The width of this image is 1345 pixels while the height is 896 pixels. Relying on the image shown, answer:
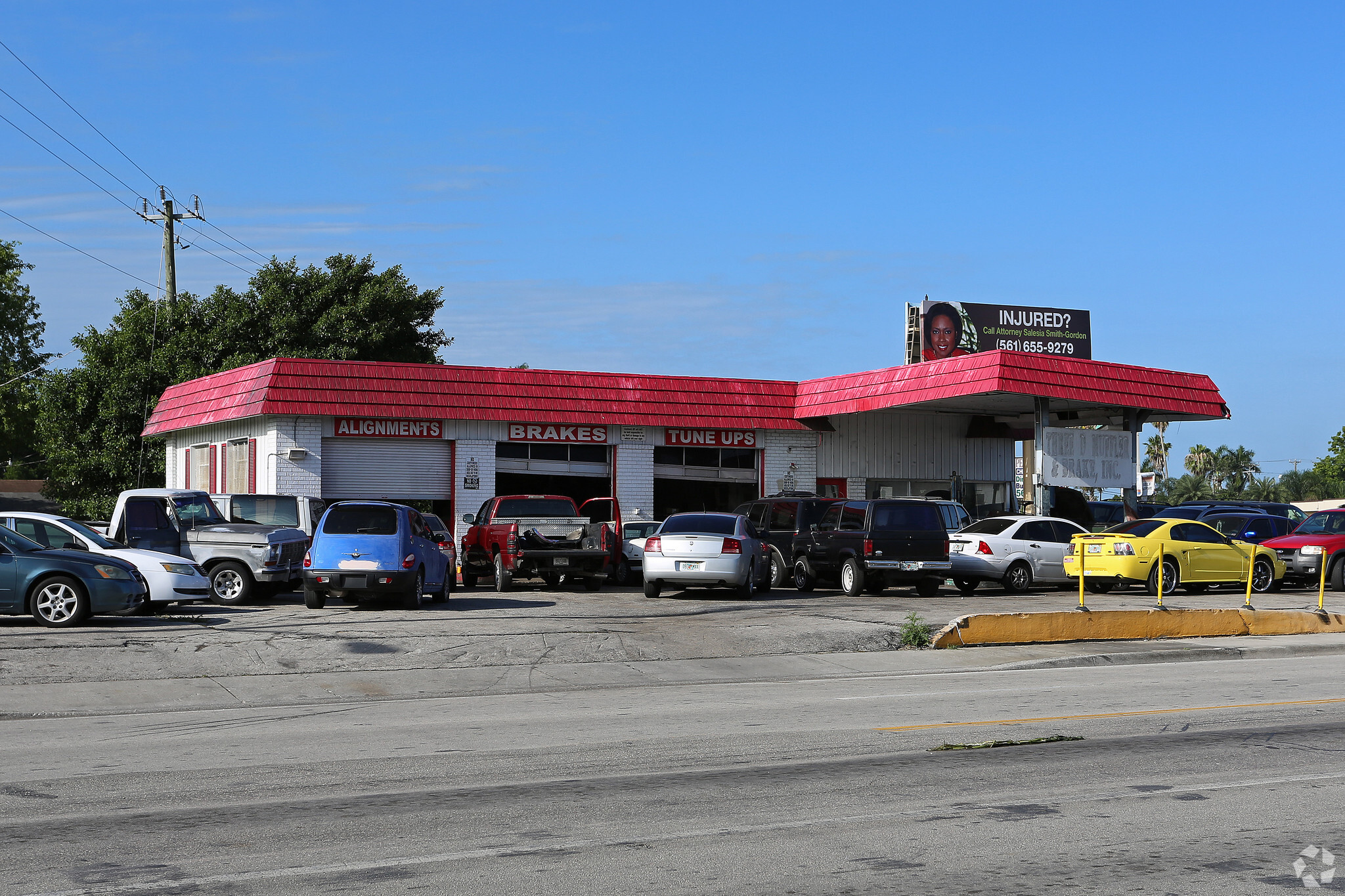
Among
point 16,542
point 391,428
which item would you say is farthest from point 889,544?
point 16,542

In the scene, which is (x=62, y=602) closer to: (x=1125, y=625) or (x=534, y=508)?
(x=534, y=508)

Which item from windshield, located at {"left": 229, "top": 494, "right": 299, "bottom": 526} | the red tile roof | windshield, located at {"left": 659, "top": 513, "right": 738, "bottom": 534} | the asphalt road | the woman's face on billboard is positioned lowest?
the asphalt road

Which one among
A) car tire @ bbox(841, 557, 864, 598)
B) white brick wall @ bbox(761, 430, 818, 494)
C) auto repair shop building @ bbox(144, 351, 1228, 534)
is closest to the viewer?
car tire @ bbox(841, 557, 864, 598)

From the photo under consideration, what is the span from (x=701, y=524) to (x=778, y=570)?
3.69 m

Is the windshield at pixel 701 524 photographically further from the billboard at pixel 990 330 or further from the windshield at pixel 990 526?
the billboard at pixel 990 330

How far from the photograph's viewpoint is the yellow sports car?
24.2m

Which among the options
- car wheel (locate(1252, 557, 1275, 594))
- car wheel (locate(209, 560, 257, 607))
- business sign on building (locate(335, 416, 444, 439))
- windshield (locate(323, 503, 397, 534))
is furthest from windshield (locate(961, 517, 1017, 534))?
car wheel (locate(209, 560, 257, 607))

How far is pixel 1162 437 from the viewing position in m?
100

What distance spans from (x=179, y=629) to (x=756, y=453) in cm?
1973

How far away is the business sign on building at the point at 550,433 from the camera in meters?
31.0

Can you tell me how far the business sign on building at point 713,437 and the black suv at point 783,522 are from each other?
21.6 feet

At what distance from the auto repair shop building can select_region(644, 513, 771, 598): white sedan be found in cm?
885

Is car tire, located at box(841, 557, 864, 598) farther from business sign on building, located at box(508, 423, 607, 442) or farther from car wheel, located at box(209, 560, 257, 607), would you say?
car wheel, located at box(209, 560, 257, 607)

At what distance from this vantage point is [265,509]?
22.2 m
